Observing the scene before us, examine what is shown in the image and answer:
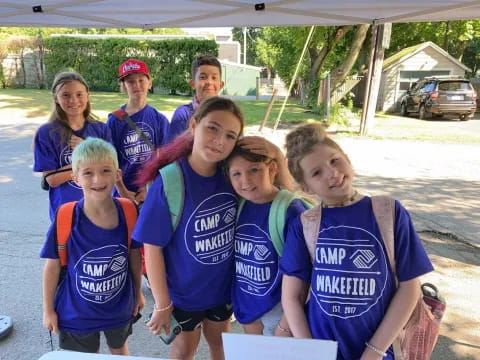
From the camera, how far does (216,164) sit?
5.66 ft

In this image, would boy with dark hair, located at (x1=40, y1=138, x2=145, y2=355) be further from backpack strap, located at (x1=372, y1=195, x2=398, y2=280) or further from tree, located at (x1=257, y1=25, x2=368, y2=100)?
tree, located at (x1=257, y1=25, x2=368, y2=100)

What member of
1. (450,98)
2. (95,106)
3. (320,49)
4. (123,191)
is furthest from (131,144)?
(320,49)

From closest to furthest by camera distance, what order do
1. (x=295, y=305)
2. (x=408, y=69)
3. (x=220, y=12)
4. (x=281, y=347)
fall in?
(x=281, y=347), (x=295, y=305), (x=220, y=12), (x=408, y=69)

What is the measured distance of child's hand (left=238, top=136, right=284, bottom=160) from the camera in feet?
5.41

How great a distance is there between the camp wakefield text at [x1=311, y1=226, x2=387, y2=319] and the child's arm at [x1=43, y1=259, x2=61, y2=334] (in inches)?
49.4

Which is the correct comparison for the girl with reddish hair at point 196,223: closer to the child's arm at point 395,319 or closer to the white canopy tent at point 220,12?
the child's arm at point 395,319

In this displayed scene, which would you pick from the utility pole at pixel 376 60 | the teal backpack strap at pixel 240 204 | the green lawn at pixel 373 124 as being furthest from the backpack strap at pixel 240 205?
the utility pole at pixel 376 60

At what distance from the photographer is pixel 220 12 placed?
3.02 metres

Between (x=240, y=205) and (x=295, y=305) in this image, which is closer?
(x=295, y=305)

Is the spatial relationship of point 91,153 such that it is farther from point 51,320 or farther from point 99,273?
point 51,320

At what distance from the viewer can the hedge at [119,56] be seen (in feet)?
65.0

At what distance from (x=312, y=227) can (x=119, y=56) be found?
2088cm

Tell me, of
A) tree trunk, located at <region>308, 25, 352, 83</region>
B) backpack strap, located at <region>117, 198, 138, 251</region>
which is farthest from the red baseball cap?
tree trunk, located at <region>308, 25, 352, 83</region>

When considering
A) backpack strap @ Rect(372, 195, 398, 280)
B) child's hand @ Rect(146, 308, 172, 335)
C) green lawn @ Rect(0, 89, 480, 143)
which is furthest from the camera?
green lawn @ Rect(0, 89, 480, 143)
